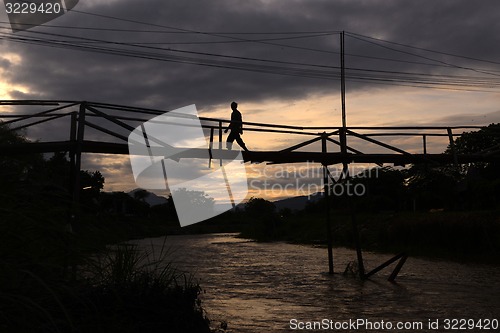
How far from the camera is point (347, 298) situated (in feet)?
51.9

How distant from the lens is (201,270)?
923 inches

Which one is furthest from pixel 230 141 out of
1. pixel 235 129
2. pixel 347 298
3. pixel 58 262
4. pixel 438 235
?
pixel 438 235

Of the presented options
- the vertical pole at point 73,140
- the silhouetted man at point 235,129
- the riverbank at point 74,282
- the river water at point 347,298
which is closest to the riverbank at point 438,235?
the river water at point 347,298

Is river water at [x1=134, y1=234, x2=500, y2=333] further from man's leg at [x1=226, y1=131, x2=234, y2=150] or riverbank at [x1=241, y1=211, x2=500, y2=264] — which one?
man's leg at [x1=226, y1=131, x2=234, y2=150]

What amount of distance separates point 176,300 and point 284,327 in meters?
3.40

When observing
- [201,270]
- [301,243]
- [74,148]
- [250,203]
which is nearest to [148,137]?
[74,148]

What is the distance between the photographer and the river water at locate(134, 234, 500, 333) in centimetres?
1226

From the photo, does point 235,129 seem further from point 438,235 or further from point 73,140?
point 438,235

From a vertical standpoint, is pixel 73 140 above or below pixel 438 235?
above

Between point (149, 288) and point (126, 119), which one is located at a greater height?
point (126, 119)

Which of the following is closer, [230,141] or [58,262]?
[58,262]

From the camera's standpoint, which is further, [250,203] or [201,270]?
[250,203]

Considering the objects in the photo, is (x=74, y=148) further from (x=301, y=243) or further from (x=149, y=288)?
(x=301, y=243)

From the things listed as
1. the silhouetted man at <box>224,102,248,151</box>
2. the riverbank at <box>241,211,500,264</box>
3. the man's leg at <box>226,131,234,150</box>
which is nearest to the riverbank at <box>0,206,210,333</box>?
the silhouetted man at <box>224,102,248,151</box>
